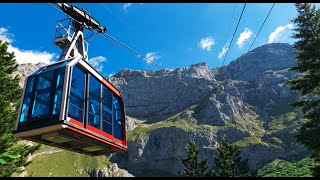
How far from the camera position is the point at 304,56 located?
22203mm

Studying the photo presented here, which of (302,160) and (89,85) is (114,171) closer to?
(302,160)

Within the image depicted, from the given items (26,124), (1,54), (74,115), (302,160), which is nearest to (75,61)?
(74,115)

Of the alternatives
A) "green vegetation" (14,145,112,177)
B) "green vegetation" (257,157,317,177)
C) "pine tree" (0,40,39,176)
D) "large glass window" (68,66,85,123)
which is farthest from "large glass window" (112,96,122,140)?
"green vegetation" (14,145,112,177)

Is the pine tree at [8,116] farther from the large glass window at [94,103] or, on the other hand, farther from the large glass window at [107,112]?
the large glass window at [94,103]

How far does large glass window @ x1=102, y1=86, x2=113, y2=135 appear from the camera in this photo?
40.7 ft

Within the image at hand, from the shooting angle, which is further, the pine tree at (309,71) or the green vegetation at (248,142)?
the green vegetation at (248,142)

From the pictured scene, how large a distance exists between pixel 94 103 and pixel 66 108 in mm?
2029

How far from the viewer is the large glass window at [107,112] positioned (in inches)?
488

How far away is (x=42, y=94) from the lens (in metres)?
10.4

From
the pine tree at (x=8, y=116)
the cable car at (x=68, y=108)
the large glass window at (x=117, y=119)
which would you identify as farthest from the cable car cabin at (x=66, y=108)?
the pine tree at (x=8, y=116)

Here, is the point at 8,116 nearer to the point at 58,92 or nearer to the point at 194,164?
the point at 58,92

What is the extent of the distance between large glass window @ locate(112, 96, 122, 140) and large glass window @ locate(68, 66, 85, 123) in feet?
9.37

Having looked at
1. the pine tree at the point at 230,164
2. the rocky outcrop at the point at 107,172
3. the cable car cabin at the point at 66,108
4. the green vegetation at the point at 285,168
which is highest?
the rocky outcrop at the point at 107,172

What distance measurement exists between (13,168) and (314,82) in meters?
24.2
